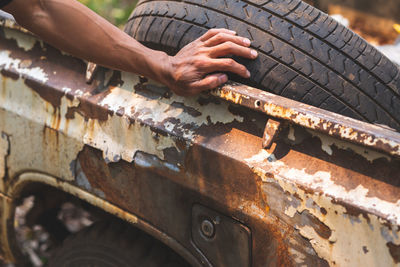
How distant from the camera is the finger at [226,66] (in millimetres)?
1528

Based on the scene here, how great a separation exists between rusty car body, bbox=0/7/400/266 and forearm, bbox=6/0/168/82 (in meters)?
0.11

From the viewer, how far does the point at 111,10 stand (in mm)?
6234

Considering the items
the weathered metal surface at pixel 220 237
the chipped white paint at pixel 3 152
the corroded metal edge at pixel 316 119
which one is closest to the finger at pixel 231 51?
the corroded metal edge at pixel 316 119

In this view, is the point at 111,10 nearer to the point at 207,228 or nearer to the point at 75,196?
the point at 75,196

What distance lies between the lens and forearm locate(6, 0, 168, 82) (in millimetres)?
1622

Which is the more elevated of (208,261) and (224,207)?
(224,207)

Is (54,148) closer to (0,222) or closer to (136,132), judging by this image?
(136,132)

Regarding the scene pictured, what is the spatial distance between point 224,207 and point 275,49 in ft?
1.72

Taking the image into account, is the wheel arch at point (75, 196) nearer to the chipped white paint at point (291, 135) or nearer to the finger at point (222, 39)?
the chipped white paint at point (291, 135)

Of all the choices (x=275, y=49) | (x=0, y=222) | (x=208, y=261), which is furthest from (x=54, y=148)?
(x=275, y=49)

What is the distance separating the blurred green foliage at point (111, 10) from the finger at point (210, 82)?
4.46m

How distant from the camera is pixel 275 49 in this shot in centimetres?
157

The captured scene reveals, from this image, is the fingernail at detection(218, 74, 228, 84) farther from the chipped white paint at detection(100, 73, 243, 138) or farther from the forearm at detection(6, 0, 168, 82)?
the forearm at detection(6, 0, 168, 82)

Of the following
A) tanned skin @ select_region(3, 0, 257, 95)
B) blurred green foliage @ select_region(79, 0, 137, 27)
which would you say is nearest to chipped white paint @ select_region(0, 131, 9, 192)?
tanned skin @ select_region(3, 0, 257, 95)
